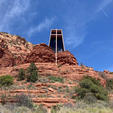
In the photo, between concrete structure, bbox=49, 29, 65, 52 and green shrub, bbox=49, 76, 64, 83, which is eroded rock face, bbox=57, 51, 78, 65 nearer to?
green shrub, bbox=49, 76, 64, 83

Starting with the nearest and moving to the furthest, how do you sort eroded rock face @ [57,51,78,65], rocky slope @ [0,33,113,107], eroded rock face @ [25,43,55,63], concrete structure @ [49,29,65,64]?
rocky slope @ [0,33,113,107], eroded rock face @ [25,43,55,63], eroded rock face @ [57,51,78,65], concrete structure @ [49,29,65,64]

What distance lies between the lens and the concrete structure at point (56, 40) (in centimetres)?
3731

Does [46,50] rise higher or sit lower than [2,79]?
higher

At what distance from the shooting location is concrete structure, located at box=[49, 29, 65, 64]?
3731 centimetres

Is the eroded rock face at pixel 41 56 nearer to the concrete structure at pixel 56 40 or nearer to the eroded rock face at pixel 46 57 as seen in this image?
the eroded rock face at pixel 46 57

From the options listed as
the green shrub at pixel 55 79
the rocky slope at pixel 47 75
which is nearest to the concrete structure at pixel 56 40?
the rocky slope at pixel 47 75

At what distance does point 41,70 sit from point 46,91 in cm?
782

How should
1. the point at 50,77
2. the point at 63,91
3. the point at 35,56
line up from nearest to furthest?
the point at 63,91, the point at 50,77, the point at 35,56

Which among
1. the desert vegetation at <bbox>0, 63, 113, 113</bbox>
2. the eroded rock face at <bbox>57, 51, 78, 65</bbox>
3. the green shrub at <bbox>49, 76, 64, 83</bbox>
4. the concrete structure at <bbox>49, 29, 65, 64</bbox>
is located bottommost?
the desert vegetation at <bbox>0, 63, 113, 113</bbox>

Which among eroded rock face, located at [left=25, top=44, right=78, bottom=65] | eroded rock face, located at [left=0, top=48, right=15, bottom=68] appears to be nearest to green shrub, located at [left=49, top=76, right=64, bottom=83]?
eroded rock face, located at [left=25, top=44, right=78, bottom=65]

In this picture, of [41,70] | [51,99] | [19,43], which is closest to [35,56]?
[41,70]

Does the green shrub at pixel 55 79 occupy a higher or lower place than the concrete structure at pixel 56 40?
lower

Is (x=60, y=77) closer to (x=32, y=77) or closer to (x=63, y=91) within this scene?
(x=32, y=77)

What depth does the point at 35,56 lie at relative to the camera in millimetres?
26500
